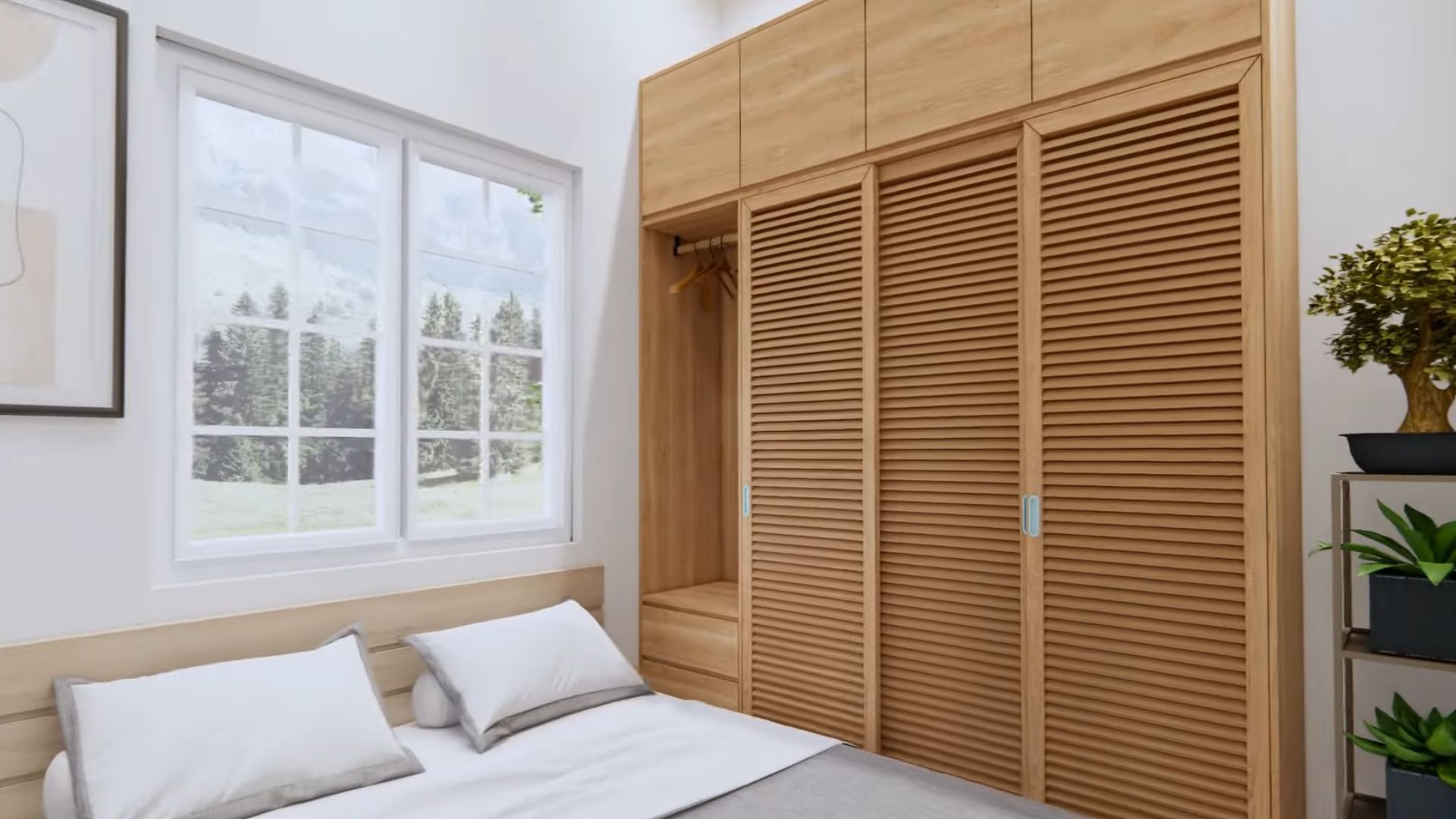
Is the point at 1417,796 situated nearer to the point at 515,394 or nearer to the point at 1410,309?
the point at 1410,309

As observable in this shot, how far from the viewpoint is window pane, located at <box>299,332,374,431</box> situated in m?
2.44

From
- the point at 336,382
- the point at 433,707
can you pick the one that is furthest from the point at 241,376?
the point at 433,707

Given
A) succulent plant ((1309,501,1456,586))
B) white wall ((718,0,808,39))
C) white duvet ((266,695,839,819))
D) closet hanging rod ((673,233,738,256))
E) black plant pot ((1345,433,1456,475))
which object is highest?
white wall ((718,0,808,39))

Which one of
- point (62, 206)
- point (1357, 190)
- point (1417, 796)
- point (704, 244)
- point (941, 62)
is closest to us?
Answer: point (1417, 796)

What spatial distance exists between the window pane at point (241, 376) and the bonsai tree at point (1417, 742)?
265 cm

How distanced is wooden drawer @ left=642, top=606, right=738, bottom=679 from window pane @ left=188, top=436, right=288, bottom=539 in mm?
1325

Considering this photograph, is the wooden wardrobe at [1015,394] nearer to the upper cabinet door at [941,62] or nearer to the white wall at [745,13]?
the upper cabinet door at [941,62]

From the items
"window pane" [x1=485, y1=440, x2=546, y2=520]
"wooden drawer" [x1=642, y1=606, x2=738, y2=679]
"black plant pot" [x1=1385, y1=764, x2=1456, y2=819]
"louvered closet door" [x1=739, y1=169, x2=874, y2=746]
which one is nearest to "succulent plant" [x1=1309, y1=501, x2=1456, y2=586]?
"black plant pot" [x1=1385, y1=764, x2=1456, y2=819]

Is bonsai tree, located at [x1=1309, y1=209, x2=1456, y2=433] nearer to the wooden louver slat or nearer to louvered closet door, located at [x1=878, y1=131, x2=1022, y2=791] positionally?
the wooden louver slat

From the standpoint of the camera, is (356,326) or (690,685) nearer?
(356,326)

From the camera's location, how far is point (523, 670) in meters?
2.39

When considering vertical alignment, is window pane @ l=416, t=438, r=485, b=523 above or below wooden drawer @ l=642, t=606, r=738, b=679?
above

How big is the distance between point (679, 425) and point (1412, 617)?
90.6 inches

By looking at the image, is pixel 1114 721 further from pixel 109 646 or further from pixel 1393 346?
pixel 109 646
